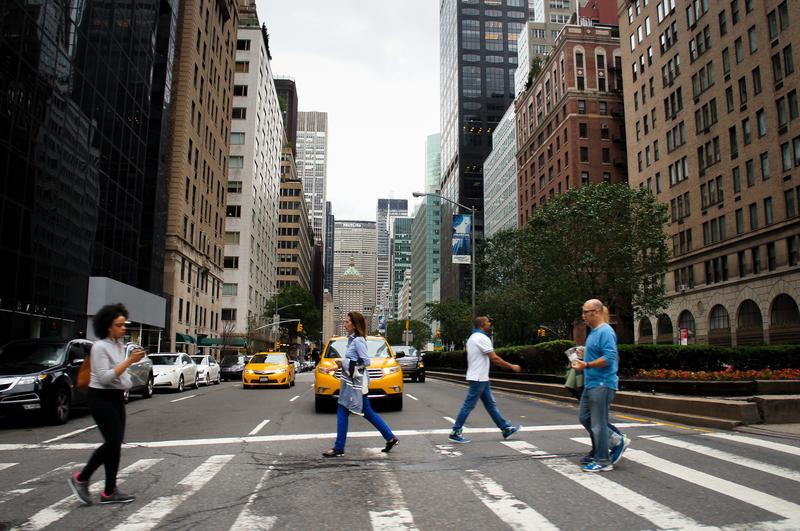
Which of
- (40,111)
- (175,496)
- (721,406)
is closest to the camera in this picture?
(175,496)

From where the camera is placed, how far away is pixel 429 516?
5.05 meters

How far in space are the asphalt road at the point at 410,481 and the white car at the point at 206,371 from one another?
16.8 meters

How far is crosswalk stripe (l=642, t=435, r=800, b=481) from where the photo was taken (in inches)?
259

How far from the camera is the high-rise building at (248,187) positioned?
7806 centimetres

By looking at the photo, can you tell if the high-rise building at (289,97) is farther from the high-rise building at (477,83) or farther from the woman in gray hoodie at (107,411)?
the woman in gray hoodie at (107,411)

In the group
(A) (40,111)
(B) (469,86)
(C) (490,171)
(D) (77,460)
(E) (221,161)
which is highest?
(B) (469,86)

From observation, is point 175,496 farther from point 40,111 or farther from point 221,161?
point 221,161

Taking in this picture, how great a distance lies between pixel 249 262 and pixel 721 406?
2862 inches

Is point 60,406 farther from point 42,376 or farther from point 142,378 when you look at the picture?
point 142,378

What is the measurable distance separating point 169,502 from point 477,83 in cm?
14664

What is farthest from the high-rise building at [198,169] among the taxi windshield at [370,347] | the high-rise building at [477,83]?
the high-rise building at [477,83]

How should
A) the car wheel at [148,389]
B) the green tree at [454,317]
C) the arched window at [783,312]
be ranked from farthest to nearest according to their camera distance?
the green tree at [454,317], the arched window at [783,312], the car wheel at [148,389]

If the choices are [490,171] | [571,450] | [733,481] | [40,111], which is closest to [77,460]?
[571,450]

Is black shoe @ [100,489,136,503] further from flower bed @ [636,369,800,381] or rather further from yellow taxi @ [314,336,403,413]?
flower bed @ [636,369,800,381]
